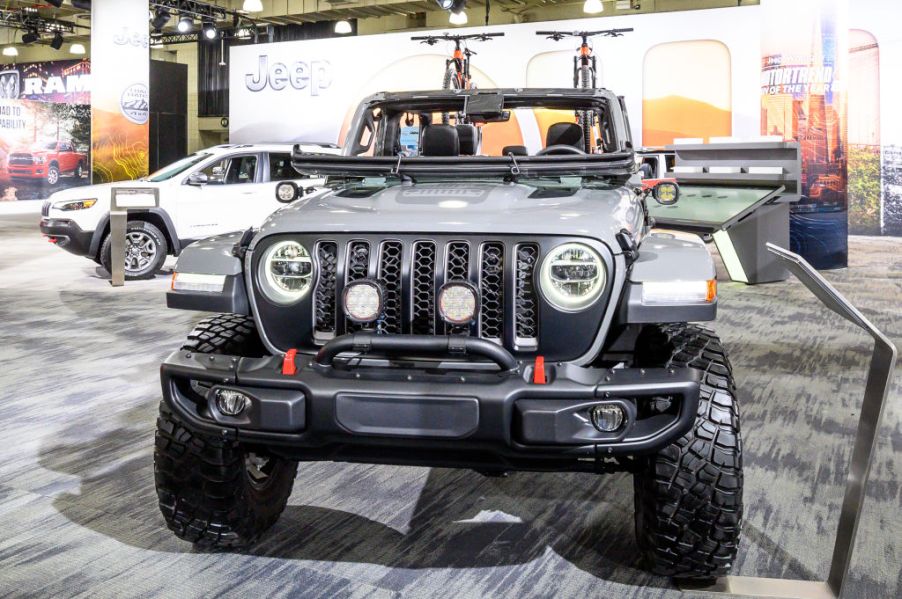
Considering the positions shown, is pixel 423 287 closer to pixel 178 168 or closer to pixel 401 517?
pixel 401 517

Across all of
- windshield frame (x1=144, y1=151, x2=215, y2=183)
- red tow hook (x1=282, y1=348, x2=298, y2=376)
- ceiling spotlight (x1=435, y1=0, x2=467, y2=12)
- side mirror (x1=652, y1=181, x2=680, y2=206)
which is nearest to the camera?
red tow hook (x1=282, y1=348, x2=298, y2=376)

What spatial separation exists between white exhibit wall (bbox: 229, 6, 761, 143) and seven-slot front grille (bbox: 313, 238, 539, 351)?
13.0m

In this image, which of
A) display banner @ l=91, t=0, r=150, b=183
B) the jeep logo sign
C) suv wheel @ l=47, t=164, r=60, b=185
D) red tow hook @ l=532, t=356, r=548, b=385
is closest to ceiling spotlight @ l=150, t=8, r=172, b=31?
the jeep logo sign

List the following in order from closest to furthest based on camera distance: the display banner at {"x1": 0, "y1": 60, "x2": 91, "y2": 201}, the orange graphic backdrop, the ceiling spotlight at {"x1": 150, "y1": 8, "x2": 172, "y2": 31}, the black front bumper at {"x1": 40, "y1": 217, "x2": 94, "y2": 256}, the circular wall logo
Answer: the black front bumper at {"x1": 40, "y1": 217, "x2": 94, "y2": 256} → the circular wall logo → the orange graphic backdrop → the ceiling spotlight at {"x1": 150, "y1": 8, "x2": 172, "y2": 31} → the display banner at {"x1": 0, "y1": 60, "x2": 91, "y2": 201}

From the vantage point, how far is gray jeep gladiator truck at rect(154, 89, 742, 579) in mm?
2359

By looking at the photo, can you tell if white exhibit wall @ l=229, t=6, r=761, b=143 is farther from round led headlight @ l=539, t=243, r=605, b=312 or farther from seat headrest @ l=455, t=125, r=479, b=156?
round led headlight @ l=539, t=243, r=605, b=312

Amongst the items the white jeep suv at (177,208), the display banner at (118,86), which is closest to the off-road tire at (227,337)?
the white jeep suv at (177,208)

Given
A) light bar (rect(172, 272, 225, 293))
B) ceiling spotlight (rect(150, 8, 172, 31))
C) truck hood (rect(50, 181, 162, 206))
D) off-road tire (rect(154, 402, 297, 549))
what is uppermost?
ceiling spotlight (rect(150, 8, 172, 31))

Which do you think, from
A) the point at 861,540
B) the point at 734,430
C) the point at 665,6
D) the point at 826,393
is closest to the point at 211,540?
the point at 734,430

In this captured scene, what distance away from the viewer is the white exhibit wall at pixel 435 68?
47.8 ft

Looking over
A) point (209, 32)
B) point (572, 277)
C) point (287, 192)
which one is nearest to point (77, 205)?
point (287, 192)

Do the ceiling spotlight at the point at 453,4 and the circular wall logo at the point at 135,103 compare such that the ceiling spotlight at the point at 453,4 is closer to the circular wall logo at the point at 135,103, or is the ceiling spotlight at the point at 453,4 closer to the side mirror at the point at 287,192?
the circular wall logo at the point at 135,103

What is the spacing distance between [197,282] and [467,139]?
1647 millimetres

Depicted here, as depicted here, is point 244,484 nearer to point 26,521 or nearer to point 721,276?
point 26,521
